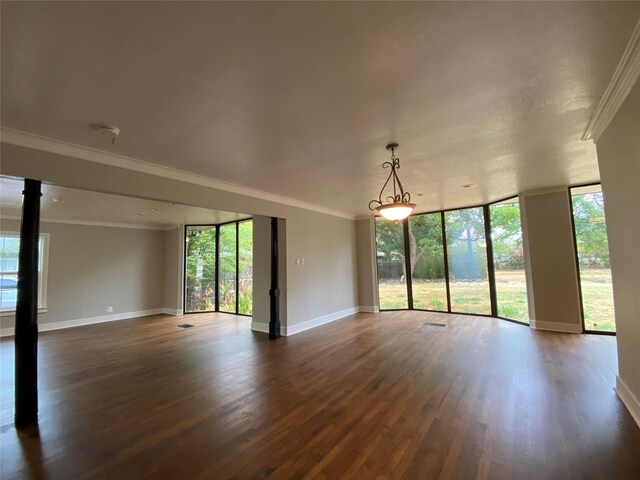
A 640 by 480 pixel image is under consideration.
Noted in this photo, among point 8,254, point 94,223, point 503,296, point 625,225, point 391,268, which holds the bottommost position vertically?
point 503,296

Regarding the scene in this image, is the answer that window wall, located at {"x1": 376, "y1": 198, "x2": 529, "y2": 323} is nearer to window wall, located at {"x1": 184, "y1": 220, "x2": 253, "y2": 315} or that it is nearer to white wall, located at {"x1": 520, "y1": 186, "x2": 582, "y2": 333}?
white wall, located at {"x1": 520, "y1": 186, "x2": 582, "y2": 333}

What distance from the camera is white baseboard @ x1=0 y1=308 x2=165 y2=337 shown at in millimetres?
5766

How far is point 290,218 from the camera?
555 centimetres

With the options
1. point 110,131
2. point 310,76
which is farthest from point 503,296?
point 110,131

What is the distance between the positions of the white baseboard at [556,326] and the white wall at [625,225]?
255 cm

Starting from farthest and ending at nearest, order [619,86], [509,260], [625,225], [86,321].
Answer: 1. [86,321]
2. [509,260]
3. [625,225]
4. [619,86]

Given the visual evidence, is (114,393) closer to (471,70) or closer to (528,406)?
(528,406)

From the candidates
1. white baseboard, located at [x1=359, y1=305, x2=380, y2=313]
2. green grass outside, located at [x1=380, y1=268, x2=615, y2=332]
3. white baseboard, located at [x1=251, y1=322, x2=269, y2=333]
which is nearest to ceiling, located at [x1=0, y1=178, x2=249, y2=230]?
white baseboard, located at [x1=251, y1=322, x2=269, y2=333]

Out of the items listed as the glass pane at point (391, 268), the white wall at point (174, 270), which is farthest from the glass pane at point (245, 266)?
the glass pane at point (391, 268)

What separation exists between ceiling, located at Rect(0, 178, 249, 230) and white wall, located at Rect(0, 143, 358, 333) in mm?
1313

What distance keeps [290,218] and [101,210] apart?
387 cm

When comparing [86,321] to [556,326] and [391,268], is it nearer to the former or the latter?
[391,268]

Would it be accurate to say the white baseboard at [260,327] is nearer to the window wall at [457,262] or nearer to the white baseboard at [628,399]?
the window wall at [457,262]

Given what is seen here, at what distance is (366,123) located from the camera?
2.54 metres
